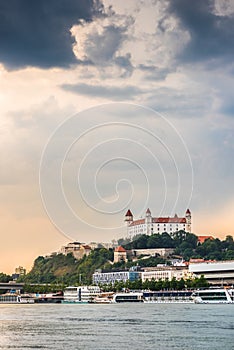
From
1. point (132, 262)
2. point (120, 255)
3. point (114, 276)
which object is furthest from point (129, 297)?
point (120, 255)

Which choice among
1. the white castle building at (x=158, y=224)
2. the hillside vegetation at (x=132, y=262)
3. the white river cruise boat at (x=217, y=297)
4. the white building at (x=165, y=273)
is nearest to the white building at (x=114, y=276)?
the white building at (x=165, y=273)

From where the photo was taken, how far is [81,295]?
9944cm

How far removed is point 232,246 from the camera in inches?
5369

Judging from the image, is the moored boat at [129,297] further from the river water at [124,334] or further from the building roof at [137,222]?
the building roof at [137,222]

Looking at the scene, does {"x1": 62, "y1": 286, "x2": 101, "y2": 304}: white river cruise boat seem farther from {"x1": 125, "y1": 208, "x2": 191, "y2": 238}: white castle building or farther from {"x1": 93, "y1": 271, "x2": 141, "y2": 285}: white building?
{"x1": 125, "y1": 208, "x2": 191, "y2": 238}: white castle building

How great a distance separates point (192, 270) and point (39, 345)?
7461 centimetres

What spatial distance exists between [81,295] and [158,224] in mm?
47264

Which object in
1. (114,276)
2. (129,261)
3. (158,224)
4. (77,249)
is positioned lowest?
(114,276)

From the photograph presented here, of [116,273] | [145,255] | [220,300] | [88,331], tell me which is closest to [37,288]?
[116,273]

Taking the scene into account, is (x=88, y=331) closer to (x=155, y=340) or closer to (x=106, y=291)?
(x=155, y=340)

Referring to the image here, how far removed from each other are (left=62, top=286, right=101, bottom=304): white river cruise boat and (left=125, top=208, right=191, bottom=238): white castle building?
39.6 meters

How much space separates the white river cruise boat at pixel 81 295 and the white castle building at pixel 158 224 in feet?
130

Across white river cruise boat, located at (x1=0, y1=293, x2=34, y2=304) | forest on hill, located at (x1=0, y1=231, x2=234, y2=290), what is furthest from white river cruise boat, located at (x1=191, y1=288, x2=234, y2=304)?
forest on hill, located at (x1=0, y1=231, x2=234, y2=290)

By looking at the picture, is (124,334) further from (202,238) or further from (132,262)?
(202,238)
